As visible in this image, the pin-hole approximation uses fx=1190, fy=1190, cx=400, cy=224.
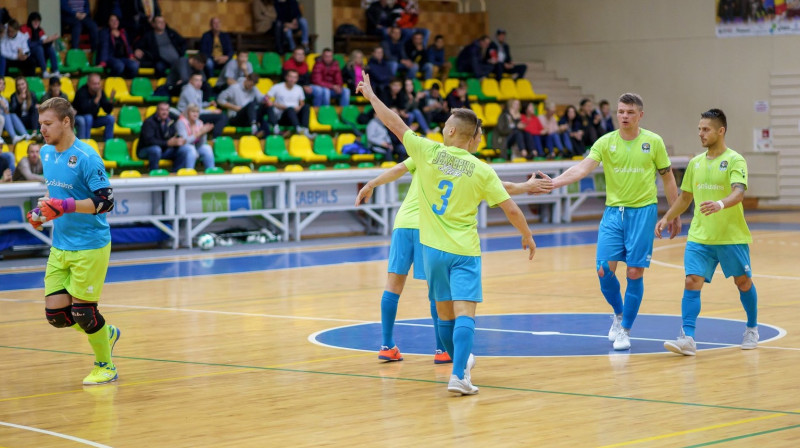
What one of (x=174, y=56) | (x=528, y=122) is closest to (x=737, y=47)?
(x=528, y=122)

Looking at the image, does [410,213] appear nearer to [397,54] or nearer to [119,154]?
[119,154]

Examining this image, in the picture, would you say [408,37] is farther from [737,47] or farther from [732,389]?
→ [732,389]

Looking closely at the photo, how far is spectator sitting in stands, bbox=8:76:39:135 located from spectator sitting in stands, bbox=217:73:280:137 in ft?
12.6

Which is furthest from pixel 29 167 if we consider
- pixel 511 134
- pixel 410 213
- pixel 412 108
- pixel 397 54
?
pixel 410 213

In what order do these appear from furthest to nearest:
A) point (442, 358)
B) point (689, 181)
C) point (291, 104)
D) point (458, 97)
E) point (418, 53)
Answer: point (418, 53), point (458, 97), point (291, 104), point (689, 181), point (442, 358)

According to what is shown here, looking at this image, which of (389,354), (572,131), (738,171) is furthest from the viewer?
(572,131)

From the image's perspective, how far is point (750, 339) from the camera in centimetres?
948

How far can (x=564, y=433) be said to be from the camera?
6.52 metres

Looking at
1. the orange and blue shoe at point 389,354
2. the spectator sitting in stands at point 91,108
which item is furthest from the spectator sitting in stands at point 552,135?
the orange and blue shoe at point 389,354

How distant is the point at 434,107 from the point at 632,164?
1549 cm

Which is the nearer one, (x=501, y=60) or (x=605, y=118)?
(x=605, y=118)

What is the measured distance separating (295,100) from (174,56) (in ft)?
8.36

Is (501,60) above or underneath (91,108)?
above

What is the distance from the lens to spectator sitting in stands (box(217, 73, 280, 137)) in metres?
23.1
